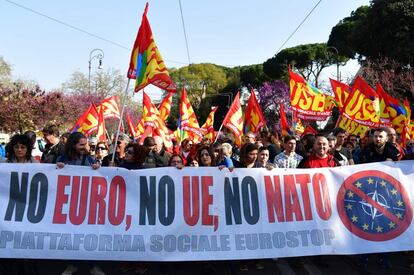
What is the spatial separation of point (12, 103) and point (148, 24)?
91.9ft

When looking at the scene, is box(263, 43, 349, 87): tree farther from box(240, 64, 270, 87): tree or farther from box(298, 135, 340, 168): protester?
box(298, 135, 340, 168): protester

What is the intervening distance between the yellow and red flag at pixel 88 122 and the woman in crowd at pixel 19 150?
5409mm

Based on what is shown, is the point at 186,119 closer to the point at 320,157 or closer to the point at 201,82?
the point at 320,157

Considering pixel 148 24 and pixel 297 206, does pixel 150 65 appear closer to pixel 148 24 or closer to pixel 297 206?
pixel 148 24

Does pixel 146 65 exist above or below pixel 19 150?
above

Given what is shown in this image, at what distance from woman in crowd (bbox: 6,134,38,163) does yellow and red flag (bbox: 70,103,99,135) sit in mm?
5409

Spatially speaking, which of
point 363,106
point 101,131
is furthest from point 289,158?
point 101,131

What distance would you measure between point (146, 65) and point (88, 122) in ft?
16.4

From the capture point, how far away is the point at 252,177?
16.8 feet

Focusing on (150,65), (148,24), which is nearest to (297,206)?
(150,65)

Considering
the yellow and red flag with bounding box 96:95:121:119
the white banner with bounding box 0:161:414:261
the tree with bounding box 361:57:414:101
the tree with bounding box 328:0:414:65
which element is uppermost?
the tree with bounding box 328:0:414:65

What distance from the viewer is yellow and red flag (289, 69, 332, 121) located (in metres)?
11.4

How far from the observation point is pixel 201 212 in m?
4.89

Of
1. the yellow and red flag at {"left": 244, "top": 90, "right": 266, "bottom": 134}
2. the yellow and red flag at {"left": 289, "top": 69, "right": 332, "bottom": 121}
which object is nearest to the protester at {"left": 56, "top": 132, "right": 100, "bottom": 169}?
the yellow and red flag at {"left": 289, "top": 69, "right": 332, "bottom": 121}
